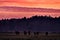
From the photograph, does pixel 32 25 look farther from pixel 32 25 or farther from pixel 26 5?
pixel 26 5

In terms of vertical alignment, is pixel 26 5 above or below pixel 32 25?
above

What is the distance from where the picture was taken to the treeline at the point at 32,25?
1.83 m

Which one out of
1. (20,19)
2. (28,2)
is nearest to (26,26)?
(20,19)

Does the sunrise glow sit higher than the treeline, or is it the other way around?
the sunrise glow

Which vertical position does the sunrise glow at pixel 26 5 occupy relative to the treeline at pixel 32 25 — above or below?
above

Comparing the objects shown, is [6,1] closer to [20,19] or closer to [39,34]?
[20,19]

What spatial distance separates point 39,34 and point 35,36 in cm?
4

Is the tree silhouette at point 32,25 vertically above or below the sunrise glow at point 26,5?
below

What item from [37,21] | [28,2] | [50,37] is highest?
[28,2]

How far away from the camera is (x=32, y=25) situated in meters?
1.83

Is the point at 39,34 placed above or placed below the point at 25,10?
below

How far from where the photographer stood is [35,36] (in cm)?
181

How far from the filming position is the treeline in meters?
1.83

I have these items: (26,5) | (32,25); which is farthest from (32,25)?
(26,5)
